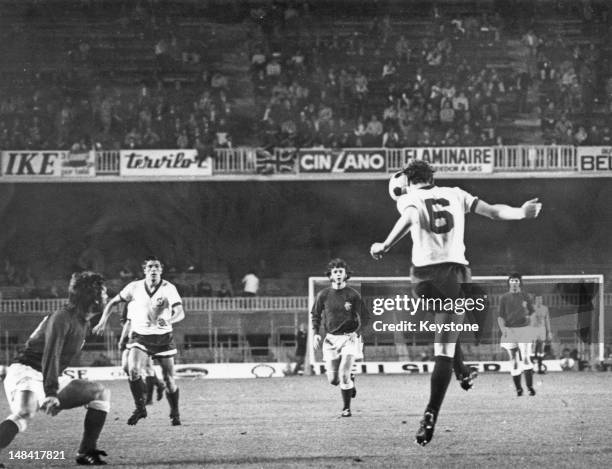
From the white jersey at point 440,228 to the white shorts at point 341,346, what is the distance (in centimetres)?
187

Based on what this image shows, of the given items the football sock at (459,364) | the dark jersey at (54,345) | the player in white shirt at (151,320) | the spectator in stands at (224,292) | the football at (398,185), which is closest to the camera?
the dark jersey at (54,345)

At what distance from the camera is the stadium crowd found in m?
7.32

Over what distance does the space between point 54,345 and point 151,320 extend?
2.40 meters

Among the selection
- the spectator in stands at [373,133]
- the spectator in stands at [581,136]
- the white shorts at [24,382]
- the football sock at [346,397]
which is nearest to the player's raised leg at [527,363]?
the football sock at [346,397]

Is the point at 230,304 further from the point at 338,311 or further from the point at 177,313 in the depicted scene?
the point at 338,311

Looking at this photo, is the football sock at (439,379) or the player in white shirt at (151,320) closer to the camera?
the football sock at (439,379)

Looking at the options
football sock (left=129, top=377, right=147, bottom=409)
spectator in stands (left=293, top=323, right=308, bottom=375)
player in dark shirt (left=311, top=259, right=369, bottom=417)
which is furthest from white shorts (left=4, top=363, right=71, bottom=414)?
spectator in stands (left=293, top=323, right=308, bottom=375)

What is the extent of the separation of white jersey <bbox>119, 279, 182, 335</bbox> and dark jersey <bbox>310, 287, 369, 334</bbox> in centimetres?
114

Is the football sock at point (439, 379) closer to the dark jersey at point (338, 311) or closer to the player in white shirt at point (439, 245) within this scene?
the player in white shirt at point (439, 245)

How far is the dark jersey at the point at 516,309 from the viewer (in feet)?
23.8

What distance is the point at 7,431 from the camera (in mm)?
6043

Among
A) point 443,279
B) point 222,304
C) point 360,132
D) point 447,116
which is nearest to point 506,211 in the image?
point 443,279

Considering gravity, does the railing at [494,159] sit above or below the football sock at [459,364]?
above

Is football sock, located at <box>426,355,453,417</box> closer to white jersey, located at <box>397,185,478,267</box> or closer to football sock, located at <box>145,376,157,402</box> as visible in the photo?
white jersey, located at <box>397,185,478,267</box>
